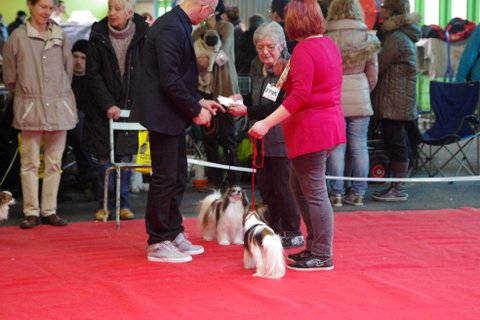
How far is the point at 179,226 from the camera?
4.42 m

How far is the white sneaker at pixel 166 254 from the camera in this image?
4.18 m

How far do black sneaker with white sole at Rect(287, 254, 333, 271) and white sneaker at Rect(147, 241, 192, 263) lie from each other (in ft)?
2.07

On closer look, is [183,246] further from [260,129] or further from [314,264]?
[260,129]

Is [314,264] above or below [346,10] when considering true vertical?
below

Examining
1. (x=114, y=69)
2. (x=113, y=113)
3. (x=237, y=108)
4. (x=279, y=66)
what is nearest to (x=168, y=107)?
(x=237, y=108)

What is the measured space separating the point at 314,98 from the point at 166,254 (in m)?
1.19

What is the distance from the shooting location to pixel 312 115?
3.78 meters

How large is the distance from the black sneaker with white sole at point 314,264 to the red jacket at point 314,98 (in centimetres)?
55

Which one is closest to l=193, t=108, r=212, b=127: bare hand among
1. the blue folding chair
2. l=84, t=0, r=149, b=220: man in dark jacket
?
l=84, t=0, r=149, b=220: man in dark jacket

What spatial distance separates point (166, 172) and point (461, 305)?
5.49ft

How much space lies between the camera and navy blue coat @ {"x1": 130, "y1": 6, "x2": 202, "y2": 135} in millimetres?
3943

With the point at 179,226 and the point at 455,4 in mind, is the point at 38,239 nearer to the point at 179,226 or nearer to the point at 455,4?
the point at 179,226

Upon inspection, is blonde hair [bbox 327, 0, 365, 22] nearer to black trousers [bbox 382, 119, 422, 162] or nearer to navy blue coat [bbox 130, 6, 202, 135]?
Result: black trousers [bbox 382, 119, 422, 162]

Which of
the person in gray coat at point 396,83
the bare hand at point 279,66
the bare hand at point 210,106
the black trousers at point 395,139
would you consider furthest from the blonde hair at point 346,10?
the bare hand at point 210,106
